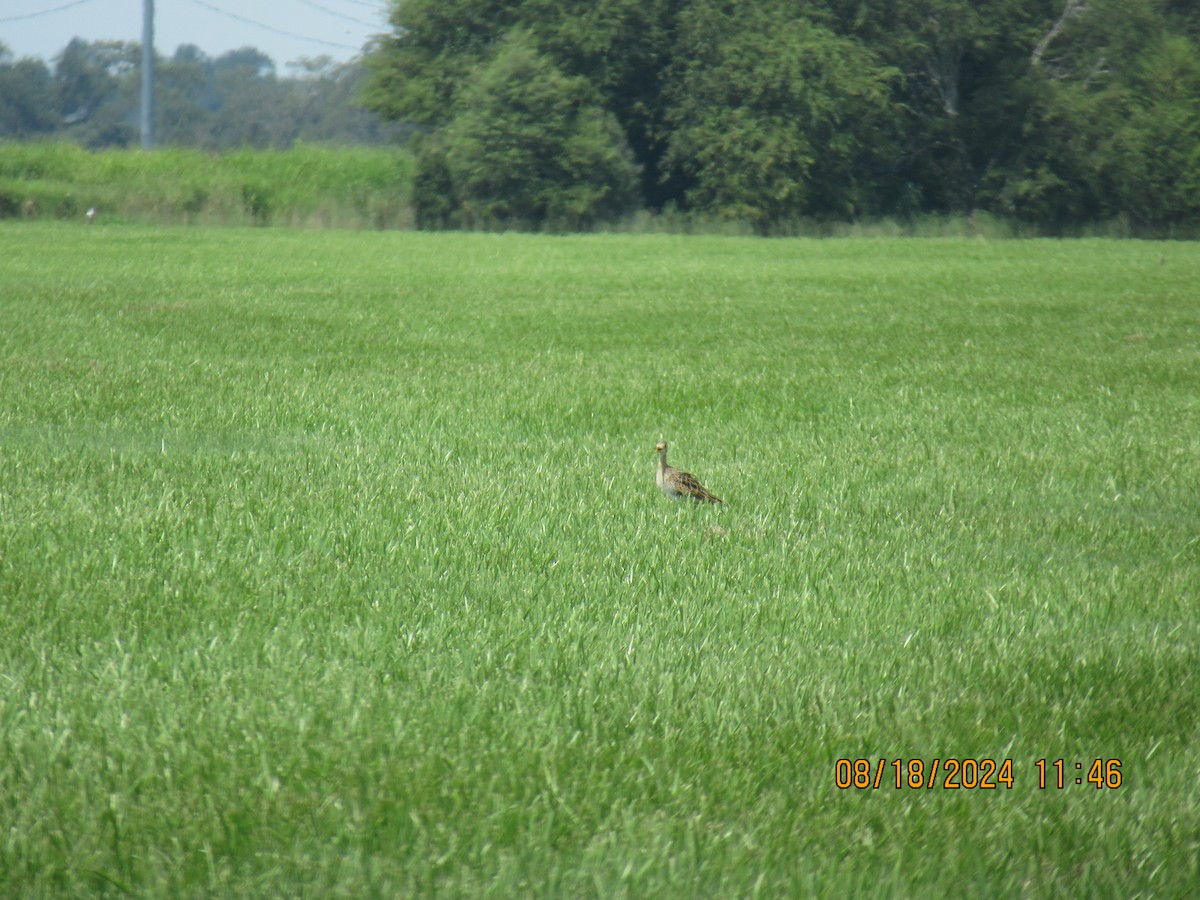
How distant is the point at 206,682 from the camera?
354cm

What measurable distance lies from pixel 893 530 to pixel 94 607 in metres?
3.43

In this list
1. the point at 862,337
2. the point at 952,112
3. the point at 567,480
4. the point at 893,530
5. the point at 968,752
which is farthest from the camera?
the point at 952,112

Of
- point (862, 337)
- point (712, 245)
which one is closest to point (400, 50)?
point (712, 245)

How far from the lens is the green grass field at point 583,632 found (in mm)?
2809

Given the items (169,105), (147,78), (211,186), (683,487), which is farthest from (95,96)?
(683,487)

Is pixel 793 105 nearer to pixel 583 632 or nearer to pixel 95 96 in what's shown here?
pixel 583 632

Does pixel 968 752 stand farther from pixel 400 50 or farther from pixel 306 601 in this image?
pixel 400 50

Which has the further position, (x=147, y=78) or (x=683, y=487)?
(x=147, y=78)

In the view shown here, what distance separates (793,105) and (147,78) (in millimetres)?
24601

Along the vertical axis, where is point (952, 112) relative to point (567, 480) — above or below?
above

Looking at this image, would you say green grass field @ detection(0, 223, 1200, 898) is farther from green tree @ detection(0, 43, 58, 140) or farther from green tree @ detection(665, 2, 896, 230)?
green tree @ detection(0, 43, 58, 140)

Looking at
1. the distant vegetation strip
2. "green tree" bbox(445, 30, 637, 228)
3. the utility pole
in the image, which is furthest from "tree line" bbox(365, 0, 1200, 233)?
the utility pole
